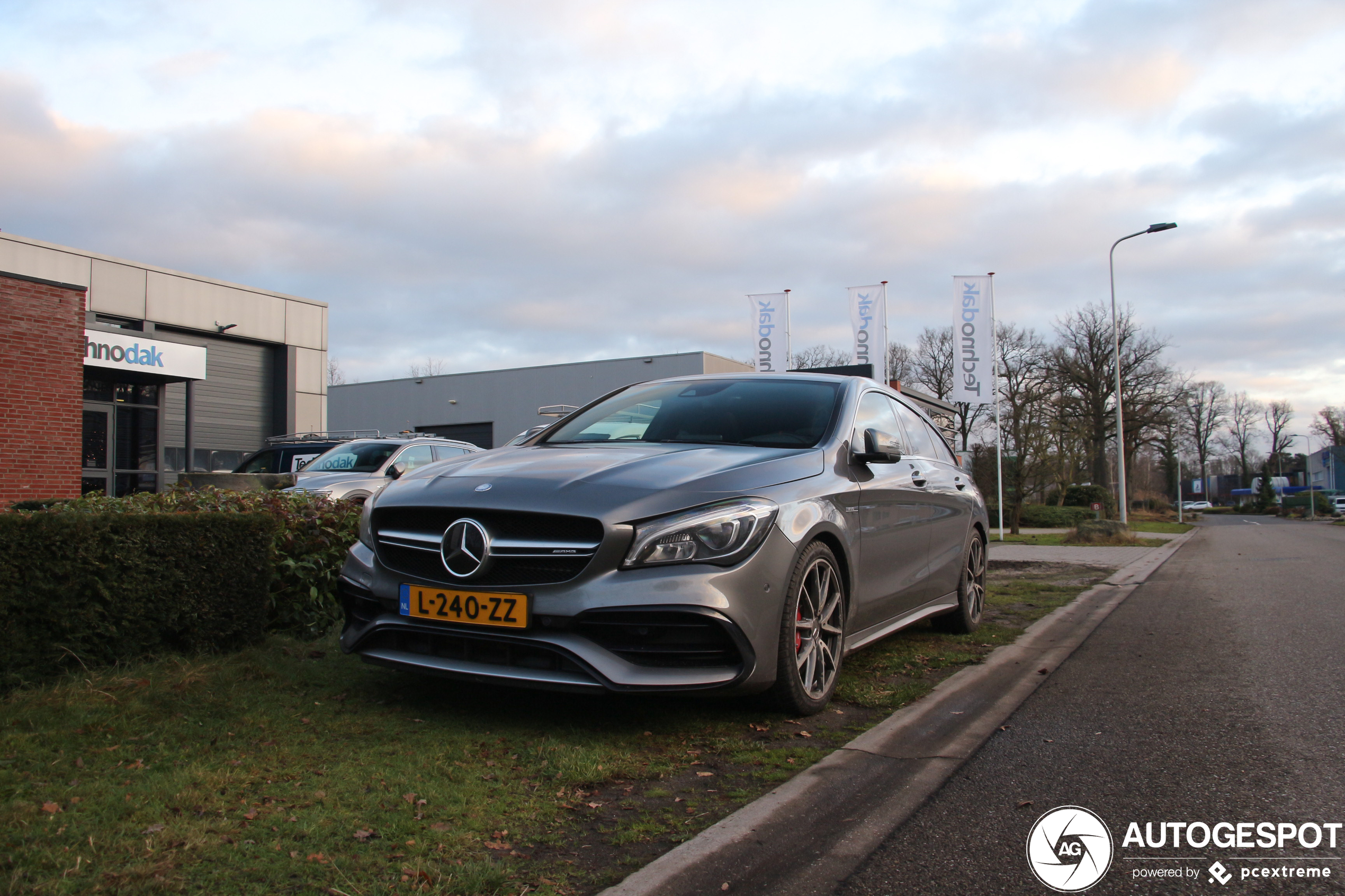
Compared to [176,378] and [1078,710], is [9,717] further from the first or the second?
[176,378]

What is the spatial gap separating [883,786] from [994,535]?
91.1 ft

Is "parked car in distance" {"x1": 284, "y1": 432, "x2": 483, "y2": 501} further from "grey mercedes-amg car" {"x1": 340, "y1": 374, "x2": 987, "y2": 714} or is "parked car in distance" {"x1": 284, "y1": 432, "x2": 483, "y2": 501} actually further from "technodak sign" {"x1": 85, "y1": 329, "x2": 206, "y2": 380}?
"technodak sign" {"x1": 85, "y1": 329, "x2": 206, "y2": 380}

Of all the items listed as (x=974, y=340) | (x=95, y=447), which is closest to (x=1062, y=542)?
(x=974, y=340)

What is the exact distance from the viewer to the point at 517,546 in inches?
134

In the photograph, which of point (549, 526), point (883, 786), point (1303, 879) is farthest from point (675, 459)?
point (1303, 879)

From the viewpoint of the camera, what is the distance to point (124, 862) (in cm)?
219

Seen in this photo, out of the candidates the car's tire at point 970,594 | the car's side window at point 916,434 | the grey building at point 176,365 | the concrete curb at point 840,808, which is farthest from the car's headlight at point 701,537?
the grey building at point 176,365

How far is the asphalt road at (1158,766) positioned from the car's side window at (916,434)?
1.54 meters

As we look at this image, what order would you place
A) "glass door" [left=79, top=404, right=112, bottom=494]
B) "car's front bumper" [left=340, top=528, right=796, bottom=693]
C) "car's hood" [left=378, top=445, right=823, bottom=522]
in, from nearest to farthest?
"car's front bumper" [left=340, top=528, right=796, bottom=693], "car's hood" [left=378, top=445, right=823, bottom=522], "glass door" [left=79, top=404, right=112, bottom=494]

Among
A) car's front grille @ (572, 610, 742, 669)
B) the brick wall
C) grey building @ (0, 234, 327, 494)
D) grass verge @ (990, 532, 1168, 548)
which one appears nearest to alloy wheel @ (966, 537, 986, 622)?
car's front grille @ (572, 610, 742, 669)

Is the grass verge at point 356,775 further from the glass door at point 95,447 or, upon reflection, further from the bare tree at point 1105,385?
the bare tree at point 1105,385

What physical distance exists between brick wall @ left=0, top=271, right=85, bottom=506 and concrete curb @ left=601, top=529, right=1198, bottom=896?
12.1 meters

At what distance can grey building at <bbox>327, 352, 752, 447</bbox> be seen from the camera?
3922 cm

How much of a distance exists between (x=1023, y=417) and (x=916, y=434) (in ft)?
136
